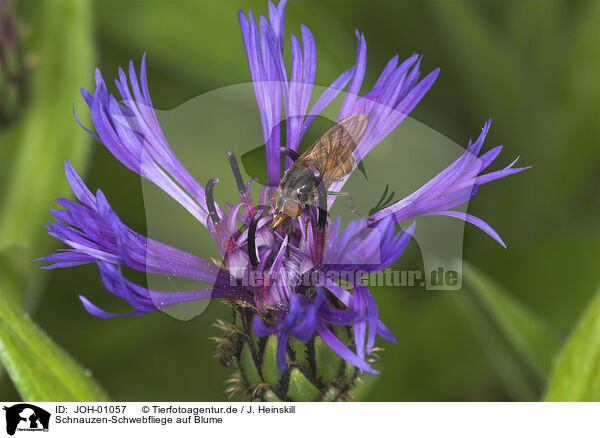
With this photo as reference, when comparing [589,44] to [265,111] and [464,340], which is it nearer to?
[464,340]

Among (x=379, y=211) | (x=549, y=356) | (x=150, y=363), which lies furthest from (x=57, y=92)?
(x=549, y=356)

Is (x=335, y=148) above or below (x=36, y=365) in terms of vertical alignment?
above

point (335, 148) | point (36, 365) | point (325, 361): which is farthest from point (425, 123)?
point (36, 365)

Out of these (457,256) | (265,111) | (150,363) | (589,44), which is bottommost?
(150,363)

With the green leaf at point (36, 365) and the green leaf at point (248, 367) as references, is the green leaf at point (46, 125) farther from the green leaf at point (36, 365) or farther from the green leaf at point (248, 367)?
the green leaf at point (248, 367)

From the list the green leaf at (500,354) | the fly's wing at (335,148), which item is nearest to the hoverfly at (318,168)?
the fly's wing at (335,148)
